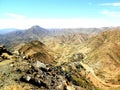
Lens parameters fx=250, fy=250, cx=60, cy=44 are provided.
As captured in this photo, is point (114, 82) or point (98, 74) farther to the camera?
point (98, 74)

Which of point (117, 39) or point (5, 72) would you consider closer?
point (5, 72)

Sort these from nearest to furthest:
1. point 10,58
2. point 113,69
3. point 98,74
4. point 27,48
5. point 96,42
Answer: point 10,58 < point 98,74 < point 113,69 < point 27,48 < point 96,42

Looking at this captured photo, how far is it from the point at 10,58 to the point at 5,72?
27.2 ft

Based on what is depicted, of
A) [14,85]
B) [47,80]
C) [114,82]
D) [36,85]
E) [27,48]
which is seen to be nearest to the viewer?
[14,85]

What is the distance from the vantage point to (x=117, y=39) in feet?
454

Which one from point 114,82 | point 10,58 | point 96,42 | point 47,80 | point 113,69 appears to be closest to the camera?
point 47,80

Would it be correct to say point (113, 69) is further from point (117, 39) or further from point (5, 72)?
point (5, 72)

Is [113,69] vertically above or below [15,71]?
below

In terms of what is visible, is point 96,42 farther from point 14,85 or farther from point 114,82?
point 14,85

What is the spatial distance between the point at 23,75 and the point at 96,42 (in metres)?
123

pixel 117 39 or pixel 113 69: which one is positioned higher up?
pixel 117 39

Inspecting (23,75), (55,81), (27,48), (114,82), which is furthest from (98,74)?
(23,75)

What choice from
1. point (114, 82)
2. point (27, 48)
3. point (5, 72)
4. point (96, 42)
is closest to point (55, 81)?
point (5, 72)

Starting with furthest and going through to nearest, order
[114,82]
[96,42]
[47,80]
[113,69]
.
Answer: [96,42] < [113,69] < [114,82] < [47,80]
